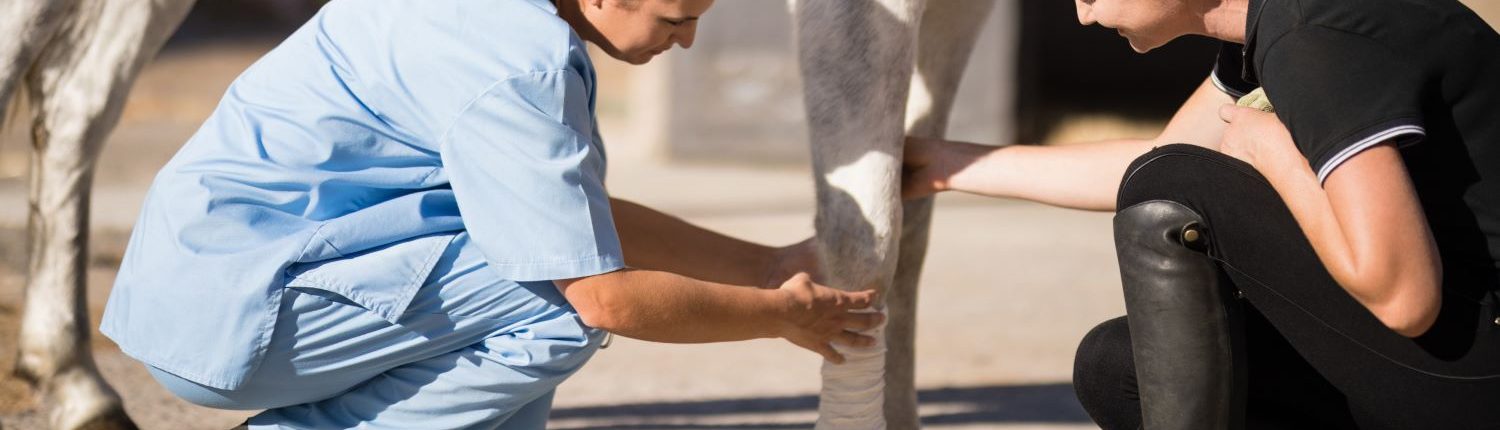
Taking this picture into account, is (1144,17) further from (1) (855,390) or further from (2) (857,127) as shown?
(1) (855,390)

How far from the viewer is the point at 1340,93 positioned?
5.06ft

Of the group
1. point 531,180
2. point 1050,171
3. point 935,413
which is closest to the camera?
point 531,180

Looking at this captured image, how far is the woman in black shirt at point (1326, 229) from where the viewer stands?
153 centimetres

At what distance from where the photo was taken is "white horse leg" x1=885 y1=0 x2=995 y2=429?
8.09ft

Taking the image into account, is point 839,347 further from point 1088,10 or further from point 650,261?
point 1088,10

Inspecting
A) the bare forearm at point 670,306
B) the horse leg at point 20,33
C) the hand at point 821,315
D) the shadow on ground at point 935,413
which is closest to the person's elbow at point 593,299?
the bare forearm at point 670,306

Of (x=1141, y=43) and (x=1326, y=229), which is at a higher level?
(x=1141, y=43)

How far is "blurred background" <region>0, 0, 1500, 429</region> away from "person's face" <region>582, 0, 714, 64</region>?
113 cm

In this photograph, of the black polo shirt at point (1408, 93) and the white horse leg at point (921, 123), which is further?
the white horse leg at point (921, 123)

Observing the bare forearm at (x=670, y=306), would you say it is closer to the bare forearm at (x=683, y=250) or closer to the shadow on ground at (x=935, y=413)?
the bare forearm at (x=683, y=250)

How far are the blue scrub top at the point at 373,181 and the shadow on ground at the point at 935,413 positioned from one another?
104 cm

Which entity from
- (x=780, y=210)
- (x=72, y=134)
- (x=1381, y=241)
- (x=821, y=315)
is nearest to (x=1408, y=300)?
(x=1381, y=241)

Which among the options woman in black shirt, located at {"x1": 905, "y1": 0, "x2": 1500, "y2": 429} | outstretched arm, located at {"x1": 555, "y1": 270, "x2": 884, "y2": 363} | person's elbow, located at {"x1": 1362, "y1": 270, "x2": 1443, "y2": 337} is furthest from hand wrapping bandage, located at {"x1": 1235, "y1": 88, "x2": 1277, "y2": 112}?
outstretched arm, located at {"x1": 555, "y1": 270, "x2": 884, "y2": 363}

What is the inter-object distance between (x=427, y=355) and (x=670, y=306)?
32cm
